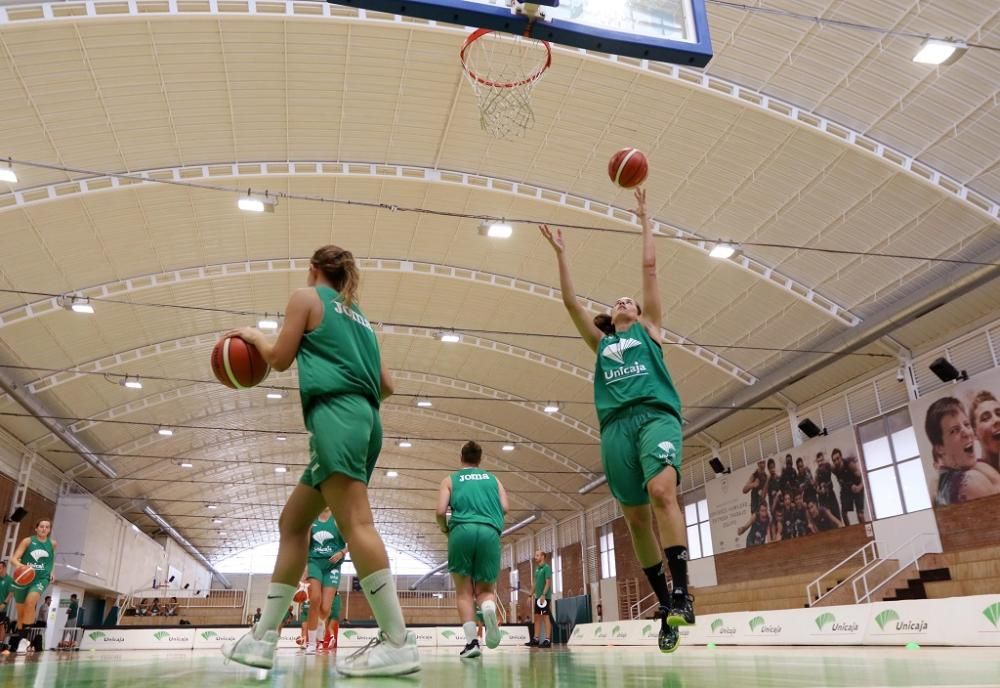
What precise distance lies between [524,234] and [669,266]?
4.65 metres

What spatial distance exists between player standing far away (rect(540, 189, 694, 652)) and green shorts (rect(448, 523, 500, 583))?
2.31m

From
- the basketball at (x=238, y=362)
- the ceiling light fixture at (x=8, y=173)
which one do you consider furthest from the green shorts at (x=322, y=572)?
the ceiling light fixture at (x=8, y=173)

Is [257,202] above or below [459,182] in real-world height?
below

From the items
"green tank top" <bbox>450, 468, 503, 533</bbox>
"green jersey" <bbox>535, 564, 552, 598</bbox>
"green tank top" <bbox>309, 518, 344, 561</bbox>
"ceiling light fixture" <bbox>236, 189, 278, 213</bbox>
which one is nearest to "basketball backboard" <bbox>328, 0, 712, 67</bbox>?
"green tank top" <bbox>450, 468, 503, 533</bbox>

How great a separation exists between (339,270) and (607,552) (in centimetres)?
3804

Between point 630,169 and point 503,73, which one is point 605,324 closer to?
point 630,169

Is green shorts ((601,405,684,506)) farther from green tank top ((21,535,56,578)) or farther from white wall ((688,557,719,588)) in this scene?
white wall ((688,557,719,588))

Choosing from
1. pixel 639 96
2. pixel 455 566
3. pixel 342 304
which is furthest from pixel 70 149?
pixel 342 304

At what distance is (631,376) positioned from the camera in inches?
189

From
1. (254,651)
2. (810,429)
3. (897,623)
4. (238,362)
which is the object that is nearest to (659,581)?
(254,651)

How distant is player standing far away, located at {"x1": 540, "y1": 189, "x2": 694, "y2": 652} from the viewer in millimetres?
4344

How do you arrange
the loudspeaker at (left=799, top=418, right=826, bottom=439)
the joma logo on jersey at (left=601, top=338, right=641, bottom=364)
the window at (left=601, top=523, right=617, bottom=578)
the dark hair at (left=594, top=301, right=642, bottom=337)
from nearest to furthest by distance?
1. the joma logo on jersey at (left=601, top=338, right=641, bottom=364)
2. the dark hair at (left=594, top=301, right=642, bottom=337)
3. the loudspeaker at (left=799, top=418, right=826, bottom=439)
4. the window at (left=601, top=523, right=617, bottom=578)

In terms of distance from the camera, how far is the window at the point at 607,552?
38.5 metres

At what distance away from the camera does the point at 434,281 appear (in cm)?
2536
